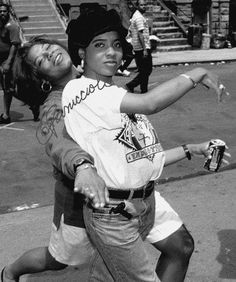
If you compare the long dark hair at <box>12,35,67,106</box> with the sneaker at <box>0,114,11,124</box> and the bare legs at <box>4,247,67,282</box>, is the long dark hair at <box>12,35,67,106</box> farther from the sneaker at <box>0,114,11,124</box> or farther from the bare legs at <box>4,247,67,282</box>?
the sneaker at <box>0,114,11,124</box>

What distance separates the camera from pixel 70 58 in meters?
3.03

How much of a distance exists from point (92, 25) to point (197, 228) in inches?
104

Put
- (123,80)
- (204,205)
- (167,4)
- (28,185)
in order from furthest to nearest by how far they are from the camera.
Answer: (167,4) → (123,80) → (28,185) → (204,205)

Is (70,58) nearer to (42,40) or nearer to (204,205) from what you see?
(42,40)

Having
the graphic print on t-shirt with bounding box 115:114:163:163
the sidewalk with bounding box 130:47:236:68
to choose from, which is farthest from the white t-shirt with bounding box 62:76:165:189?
the sidewalk with bounding box 130:47:236:68

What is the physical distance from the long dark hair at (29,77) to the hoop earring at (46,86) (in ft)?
0.08

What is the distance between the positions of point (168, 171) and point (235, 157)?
99cm

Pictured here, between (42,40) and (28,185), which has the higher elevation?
(42,40)

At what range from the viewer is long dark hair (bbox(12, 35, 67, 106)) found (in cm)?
322

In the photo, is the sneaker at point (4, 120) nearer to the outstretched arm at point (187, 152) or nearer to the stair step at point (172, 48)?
the outstretched arm at point (187, 152)

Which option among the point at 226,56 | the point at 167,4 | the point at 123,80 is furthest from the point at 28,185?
the point at 167,4

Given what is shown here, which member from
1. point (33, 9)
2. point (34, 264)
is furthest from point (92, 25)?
point (33, 9)

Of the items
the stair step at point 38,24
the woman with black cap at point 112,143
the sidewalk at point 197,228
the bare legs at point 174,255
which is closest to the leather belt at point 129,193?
the woman with black cap at point 112,143

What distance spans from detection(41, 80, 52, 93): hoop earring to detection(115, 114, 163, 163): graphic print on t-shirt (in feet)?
2.01
